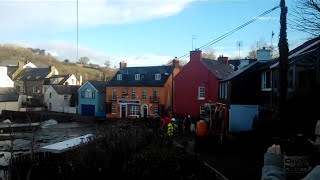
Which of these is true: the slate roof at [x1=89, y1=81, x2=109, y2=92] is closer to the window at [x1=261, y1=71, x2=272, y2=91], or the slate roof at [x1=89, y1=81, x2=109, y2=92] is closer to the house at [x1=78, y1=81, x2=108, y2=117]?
the house at [x1=78, y1=81, x2=108, y2=117]

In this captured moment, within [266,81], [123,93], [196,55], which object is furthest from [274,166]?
[123,93]

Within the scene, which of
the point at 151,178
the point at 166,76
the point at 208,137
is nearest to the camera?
the point at 151,178

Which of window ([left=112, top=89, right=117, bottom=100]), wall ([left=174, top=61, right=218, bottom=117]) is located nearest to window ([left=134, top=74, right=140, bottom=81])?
window ([left=112, top=89, right=117, bottom=100])

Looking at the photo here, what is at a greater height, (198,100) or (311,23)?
(311,23)

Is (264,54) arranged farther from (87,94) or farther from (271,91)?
(87,94)

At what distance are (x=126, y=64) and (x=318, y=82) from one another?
47.5 m

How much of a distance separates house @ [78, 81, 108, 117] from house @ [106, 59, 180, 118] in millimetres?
2499

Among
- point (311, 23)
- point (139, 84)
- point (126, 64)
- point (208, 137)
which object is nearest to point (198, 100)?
point (139, 84)

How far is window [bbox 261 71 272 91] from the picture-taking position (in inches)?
909

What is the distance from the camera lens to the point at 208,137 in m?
18.4

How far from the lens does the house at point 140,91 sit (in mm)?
50812

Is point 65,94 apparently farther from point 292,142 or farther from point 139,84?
point 292,142

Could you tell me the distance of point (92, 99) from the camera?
58312 millimetres

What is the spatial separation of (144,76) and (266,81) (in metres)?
32.0
